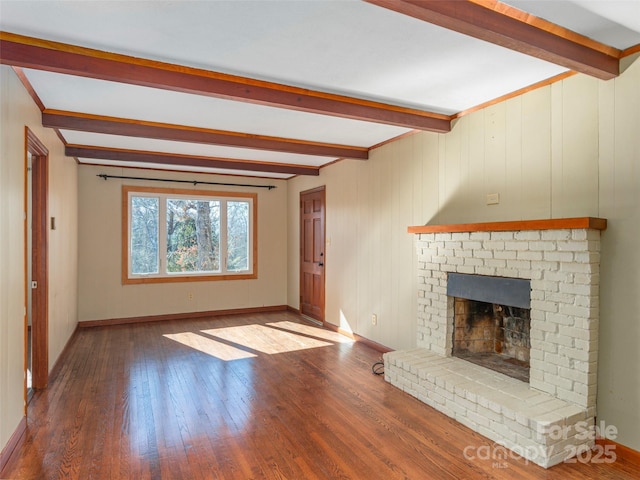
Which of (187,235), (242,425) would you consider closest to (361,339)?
(242,425)

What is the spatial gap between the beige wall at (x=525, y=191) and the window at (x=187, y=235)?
245cm

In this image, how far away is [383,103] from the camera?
3318 mm

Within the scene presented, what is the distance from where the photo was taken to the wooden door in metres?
6.11

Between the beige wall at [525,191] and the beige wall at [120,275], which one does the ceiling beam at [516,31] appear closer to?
the beige wall at [525,191]

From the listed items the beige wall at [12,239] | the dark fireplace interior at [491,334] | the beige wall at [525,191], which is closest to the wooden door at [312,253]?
the beige wall at [525,191]

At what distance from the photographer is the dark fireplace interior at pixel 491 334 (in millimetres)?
3348

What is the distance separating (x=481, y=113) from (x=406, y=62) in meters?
1.18

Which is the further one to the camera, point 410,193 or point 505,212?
point 410,193

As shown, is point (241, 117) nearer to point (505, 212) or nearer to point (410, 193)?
point (410, 193)

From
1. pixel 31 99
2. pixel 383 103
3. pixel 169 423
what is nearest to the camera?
pixel 169 423

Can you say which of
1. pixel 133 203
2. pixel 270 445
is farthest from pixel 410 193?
pixel 133 203

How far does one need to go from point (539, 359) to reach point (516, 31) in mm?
2104

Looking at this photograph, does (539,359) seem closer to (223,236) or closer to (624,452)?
(624,452)

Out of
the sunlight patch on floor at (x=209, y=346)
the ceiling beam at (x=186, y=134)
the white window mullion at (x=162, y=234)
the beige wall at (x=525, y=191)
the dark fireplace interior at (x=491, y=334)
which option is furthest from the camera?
the white window mullion at (x=162, y=234)
